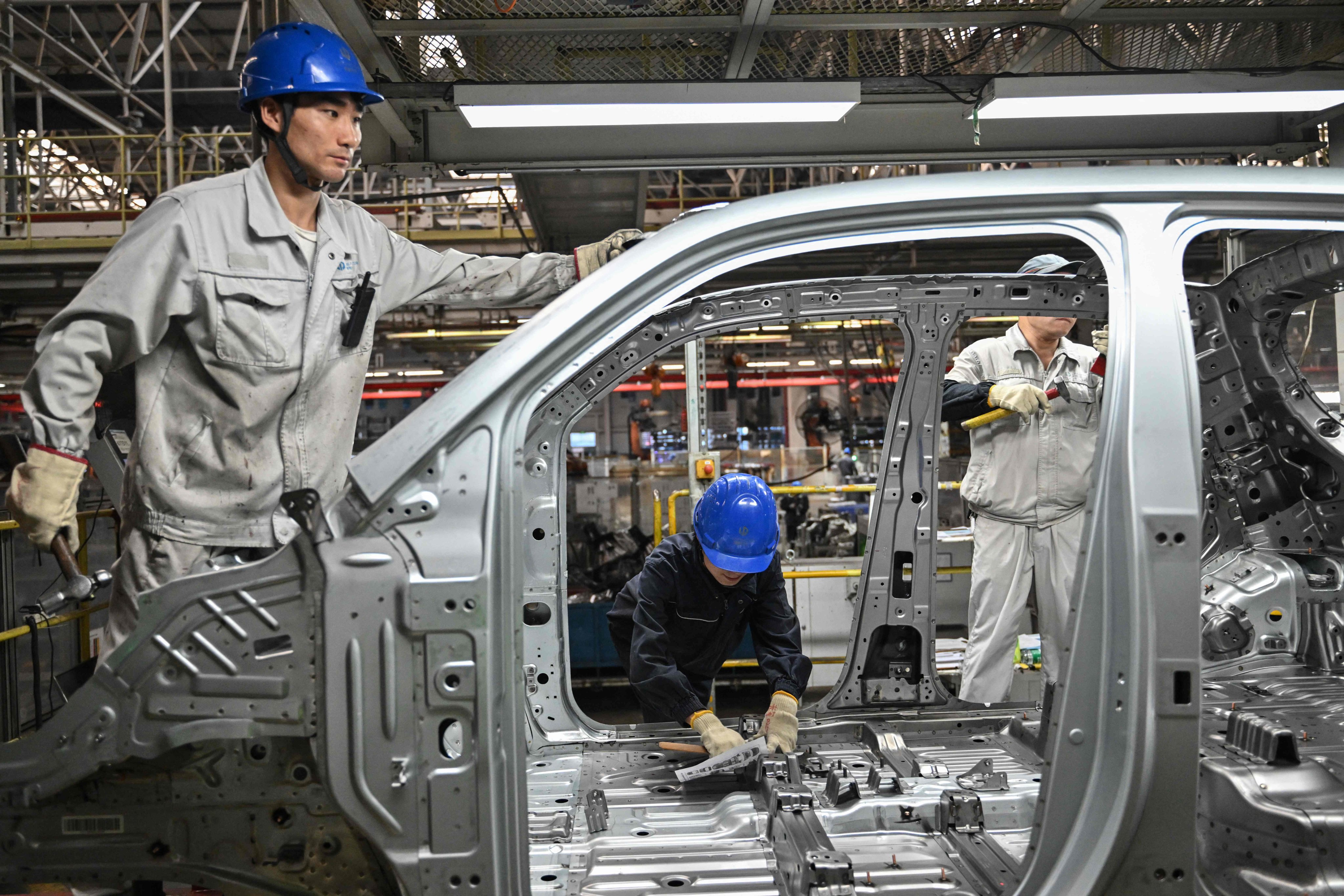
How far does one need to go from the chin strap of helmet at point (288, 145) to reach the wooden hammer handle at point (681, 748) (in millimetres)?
2013

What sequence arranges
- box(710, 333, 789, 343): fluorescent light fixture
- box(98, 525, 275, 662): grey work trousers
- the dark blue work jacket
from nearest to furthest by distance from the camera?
1. box(98, 525, 275, 662): grey work trousers
2. the dark blue work jacket
3. box(710, 333, 789, 343): fluorescent light fixture

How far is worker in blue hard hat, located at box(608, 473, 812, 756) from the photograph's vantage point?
3279 mm

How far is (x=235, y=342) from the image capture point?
2.17 metres

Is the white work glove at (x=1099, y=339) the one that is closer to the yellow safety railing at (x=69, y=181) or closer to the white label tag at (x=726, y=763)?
the white label tag at (x=726, y=763)

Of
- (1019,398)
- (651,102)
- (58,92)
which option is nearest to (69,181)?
(58,92)

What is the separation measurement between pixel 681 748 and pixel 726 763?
407 millimetres

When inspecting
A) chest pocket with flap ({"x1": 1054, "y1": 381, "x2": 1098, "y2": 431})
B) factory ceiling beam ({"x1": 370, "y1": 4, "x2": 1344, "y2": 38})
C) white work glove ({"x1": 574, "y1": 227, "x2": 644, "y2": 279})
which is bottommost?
chest pocket with flap ({"x1": 1054, "y1": 381, "x2": 1098, "y2": 431})

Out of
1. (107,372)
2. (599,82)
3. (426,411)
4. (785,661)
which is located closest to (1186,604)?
(426,411)

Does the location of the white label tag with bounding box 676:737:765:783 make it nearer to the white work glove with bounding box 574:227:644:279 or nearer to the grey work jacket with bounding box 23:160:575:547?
the grey work jacket with bounding box 23:160:575:547

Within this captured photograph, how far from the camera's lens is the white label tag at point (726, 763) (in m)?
2.77

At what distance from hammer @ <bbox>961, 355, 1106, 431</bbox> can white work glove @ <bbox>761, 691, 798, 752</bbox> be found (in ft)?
5.62

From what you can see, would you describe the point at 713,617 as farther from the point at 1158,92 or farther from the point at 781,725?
the point at 1158,92

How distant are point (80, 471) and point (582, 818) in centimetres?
151

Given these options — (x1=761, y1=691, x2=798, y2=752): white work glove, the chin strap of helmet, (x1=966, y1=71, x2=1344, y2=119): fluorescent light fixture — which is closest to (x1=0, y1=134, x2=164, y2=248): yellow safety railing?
the chin strap of helmet
